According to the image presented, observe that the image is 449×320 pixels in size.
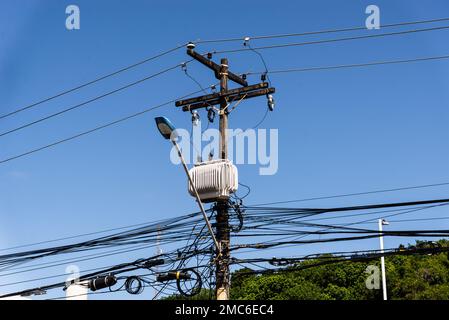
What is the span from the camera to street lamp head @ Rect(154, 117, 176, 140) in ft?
51.9

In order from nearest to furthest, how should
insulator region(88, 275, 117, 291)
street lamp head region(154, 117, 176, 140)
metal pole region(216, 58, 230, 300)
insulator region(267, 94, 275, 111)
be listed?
street lamp head region(154, 117, 176, 140) → metal pole region(216, 58, 230, 300) → insulator region(88, 275, 117, 291) → insulator region(267, 94, 275, 111)

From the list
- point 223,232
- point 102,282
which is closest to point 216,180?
point 223,232

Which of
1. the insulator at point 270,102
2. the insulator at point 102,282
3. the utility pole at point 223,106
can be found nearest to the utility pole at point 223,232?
the utility pole at point 223,106

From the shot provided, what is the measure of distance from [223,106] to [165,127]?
415 centimetres

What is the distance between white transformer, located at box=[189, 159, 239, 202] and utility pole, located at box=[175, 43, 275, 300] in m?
0.28

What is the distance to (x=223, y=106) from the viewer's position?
19719 mm

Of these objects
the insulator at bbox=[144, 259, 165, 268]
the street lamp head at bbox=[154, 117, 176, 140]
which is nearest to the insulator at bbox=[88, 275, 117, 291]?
the insulator at bbox=[144, 259, 165, 268]

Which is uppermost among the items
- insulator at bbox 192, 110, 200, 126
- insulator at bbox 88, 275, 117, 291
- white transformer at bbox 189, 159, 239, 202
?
insulator at bbox 192, 110, 200, 126

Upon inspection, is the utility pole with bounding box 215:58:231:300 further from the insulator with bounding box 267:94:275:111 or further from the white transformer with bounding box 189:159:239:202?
the insulator with bounding box 267:94:275:111

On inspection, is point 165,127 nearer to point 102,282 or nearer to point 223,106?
point 223,106

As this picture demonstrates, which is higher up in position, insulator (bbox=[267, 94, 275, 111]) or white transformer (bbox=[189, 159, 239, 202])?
insulator (bbox=[267, 94, 275, 111])
